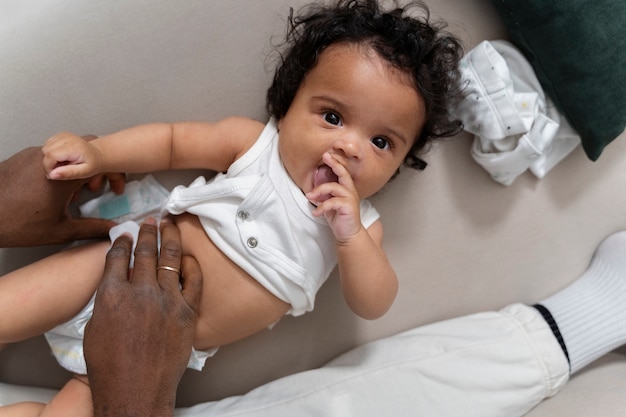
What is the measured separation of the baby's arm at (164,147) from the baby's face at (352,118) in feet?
0.40

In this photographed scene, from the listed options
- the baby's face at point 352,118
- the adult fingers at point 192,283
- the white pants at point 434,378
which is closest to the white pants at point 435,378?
the white pants at point 434,378

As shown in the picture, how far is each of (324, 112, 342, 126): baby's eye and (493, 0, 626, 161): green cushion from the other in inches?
19.4

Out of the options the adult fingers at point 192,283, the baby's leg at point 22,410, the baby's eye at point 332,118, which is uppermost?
the baby's eye at point 332,118

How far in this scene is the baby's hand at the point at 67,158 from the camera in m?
1.02

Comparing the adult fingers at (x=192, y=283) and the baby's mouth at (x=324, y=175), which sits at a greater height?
the baby's mouth at (x=324, y=175)

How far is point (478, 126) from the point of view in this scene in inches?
50.9

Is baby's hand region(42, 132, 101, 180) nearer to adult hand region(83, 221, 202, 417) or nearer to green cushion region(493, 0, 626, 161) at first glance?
adult hand region(83, 221, 202, 417)

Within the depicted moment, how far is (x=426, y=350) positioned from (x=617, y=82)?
0.73 meters

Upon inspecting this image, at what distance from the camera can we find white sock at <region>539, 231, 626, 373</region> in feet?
4.68

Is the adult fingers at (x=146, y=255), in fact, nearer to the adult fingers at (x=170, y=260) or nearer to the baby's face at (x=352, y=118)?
the adult fingers at (x=170, y=260)

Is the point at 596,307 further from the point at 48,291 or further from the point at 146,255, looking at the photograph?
the point at 48,291

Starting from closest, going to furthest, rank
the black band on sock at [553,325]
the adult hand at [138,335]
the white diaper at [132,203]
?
the adult hand at [138,335], the white diaper at [132,203], the black band on sock at [553,325]

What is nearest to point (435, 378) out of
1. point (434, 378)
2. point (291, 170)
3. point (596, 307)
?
point (434, 378)

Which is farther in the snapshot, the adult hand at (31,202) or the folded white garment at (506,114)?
the folded white garment at (506,114)
